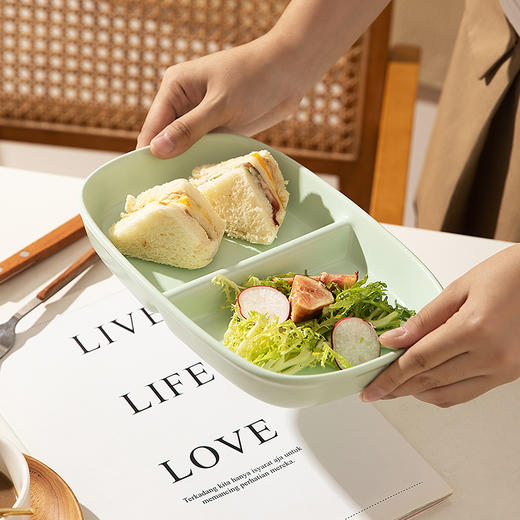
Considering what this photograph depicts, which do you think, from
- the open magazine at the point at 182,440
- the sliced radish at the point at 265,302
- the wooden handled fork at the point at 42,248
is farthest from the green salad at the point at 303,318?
the wooden handled fork at the point at 42,248

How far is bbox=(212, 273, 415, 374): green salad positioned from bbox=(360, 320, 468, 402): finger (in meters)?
0.04

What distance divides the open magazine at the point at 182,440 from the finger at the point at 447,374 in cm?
11

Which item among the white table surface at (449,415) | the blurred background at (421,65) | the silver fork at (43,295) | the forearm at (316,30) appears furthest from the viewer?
the blurred background at (421,65)

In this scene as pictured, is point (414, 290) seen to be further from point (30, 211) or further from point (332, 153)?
point (332, 153)

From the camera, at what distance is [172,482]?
29.3 inches

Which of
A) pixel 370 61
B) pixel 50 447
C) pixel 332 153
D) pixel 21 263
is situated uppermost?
pixel 21 263

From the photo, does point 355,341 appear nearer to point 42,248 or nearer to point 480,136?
point 42,248

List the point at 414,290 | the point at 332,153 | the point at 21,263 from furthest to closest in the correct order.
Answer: the point at 332,153
the point at 21,263
the point at 414,290

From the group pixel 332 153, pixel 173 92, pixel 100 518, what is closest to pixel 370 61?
pixel 332 153

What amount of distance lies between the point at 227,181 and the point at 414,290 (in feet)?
0.89

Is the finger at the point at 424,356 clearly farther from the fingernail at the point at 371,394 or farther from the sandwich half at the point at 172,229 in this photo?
the sandwich half at the point at 172,229

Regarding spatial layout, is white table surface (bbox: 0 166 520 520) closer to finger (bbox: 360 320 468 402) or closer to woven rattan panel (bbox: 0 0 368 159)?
finger (bbox: 360 320 468 402)

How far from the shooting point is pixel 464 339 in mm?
685

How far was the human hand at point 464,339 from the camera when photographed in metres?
0.69
